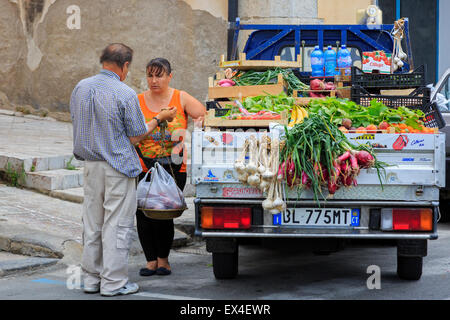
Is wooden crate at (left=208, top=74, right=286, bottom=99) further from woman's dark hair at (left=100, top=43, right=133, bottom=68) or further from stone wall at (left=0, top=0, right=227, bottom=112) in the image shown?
stone wall at (left=0, top=0, right=227, bottom=112)

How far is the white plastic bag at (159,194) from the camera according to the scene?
5.86m

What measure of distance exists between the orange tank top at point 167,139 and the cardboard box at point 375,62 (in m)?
2.72

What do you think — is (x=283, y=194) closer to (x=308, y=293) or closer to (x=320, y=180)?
(x=320, y=180)

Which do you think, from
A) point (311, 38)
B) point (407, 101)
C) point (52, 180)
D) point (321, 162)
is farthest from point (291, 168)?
point (52, 180)

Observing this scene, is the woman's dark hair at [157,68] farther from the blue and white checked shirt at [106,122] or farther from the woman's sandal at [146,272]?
the woman's sandal at [146,272]

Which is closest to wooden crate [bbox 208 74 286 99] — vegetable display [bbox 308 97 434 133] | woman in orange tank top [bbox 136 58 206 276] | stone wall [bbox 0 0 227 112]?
vegetable display [bbox 308 97 434 133]

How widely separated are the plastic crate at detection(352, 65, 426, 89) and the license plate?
6.55ft

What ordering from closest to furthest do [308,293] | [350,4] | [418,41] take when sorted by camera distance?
1. [308,293]
2. [350,4]
3. [418,41]

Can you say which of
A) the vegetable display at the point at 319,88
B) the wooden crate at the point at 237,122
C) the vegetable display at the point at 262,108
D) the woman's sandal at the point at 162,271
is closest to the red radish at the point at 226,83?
the vegetable display at the point at 262,108

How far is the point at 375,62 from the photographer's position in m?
8.24

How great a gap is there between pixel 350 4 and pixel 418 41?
8.75 ft

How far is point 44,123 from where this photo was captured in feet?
42.8

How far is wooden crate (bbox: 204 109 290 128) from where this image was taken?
5.76m
